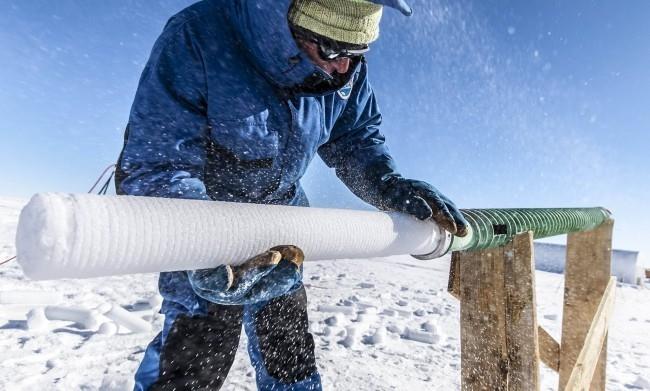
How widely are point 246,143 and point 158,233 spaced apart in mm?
889

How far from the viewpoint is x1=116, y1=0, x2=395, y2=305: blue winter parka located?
4.01ft

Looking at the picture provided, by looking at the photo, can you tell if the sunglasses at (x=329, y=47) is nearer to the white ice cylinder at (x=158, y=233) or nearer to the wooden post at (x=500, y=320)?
the white ice cylinder at (x=158, y=233)

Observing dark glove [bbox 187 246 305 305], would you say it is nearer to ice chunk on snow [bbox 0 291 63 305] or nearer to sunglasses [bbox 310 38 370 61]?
sunglasses [bbox 310 38 370 61]

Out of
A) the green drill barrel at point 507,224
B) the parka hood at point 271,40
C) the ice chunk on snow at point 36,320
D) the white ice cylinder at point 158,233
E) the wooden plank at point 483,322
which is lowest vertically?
the ice chunk on snow at point 36,320

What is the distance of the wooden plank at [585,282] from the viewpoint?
2.55m

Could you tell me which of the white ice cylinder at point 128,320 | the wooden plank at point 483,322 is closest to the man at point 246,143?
the wooden plank at point 483,322

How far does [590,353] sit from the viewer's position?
174 cm

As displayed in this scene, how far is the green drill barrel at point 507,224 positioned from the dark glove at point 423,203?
5cm

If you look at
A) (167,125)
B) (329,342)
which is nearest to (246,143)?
(167,125)

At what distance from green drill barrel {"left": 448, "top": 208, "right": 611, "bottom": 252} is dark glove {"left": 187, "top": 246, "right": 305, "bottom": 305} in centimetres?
67

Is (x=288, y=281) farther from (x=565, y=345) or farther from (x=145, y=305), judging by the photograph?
(x=145, y=305)

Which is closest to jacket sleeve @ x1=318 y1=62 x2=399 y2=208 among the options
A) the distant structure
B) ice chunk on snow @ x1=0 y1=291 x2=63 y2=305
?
ice chunk on snow @ x1=0 y1=291 x2=63 y2=305

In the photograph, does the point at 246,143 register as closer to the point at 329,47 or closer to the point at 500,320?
the point at 329,47

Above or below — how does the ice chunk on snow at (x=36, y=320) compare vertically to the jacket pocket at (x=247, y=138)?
below
